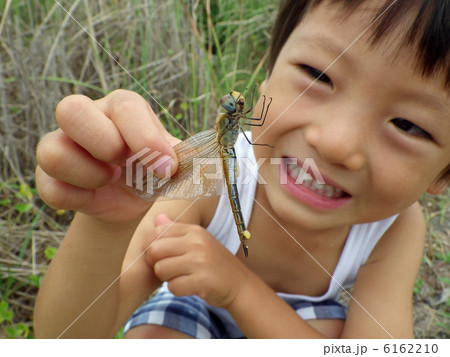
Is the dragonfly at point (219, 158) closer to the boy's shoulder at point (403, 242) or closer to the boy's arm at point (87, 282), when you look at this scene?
the boy's arm at point (87, 282)

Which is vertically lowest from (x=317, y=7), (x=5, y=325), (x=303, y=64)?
(x=5, y=325)

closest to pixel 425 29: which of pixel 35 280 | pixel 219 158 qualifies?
pixel 219 158

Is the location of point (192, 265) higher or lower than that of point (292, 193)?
lower

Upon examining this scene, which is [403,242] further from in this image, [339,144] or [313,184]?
[339,144]

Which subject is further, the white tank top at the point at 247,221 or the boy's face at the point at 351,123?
the white tank top at the point at 247,221

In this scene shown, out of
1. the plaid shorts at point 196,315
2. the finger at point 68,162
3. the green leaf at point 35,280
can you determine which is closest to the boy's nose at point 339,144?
the finger at point 68,162
